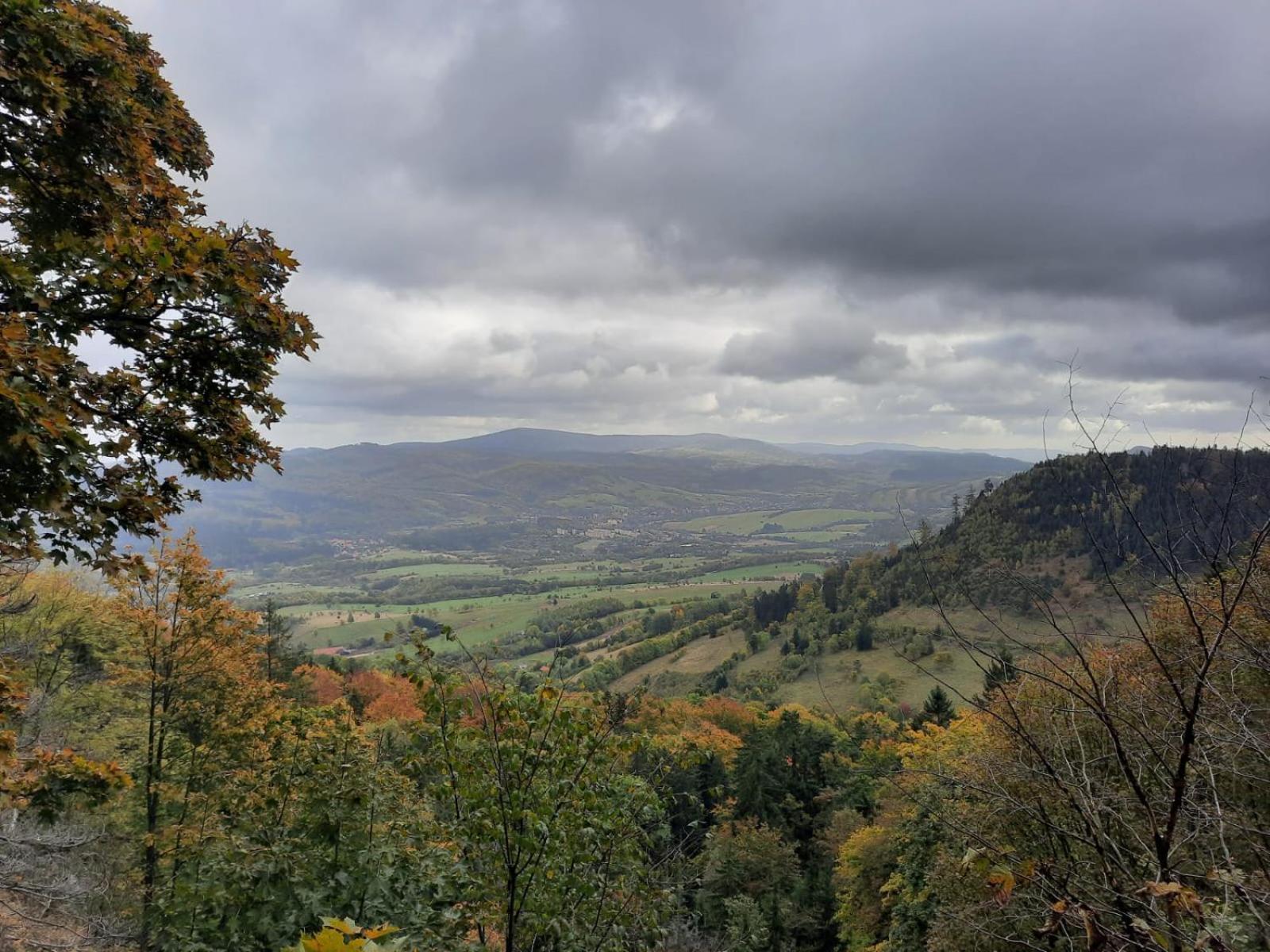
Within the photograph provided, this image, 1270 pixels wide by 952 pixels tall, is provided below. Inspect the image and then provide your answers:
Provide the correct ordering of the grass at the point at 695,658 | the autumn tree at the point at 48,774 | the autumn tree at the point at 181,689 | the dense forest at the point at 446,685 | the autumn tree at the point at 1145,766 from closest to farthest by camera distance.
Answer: the autumn tree at the point at 1145,766, the dense forest at the point at 446,685, the autumn tree at the point at 48,774, the autumn tree at the point at 181,689, the grass at the point at 695,658

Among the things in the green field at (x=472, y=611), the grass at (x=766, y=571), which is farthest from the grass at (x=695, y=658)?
the grass at (x=766, y=571)

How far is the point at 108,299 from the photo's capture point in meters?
4.31

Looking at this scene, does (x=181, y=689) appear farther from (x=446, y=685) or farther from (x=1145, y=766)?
(x=1145, y=766)

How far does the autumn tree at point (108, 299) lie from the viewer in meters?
3.74

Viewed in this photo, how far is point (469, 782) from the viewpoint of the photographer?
457cm

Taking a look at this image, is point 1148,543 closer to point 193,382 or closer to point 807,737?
Result: point 193,382

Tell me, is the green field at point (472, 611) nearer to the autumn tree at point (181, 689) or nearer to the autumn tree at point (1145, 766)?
the autumn tree at point (181, 689)

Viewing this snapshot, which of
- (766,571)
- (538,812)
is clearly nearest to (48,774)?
(538,812)

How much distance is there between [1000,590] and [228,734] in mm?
17093

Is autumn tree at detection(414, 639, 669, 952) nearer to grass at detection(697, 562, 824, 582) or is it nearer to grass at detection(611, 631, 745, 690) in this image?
grass at detection(611, 631, 745, 690)

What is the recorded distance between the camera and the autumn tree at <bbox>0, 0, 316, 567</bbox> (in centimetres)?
374

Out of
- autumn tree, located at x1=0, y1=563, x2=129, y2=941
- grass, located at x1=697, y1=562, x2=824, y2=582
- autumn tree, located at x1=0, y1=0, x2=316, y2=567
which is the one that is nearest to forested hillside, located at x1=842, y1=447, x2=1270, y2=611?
autumn tree, located at x1=0, y1=0, x2=316, y2=567

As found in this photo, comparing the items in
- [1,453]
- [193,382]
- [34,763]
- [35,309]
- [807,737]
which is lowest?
[807,737]

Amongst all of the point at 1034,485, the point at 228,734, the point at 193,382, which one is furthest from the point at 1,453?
the point at 1034,485
